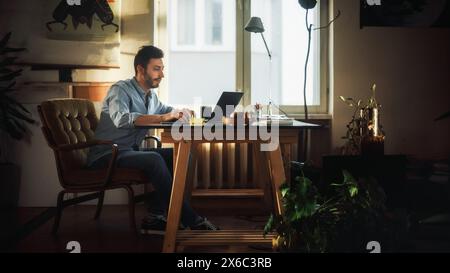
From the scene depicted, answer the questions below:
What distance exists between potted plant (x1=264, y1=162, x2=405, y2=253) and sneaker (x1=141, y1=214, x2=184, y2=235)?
117 cm

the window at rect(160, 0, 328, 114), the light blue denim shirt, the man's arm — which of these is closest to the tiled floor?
the light blue denim shirt

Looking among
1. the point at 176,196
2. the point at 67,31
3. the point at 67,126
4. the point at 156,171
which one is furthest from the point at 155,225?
the point at 67,31

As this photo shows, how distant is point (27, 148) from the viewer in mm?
3523

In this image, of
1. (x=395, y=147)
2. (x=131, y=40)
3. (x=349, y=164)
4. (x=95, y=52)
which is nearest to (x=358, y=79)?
(x=395, y=147)

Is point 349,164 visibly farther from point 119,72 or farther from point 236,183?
point 119,72

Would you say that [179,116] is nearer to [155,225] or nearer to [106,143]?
[106,143]

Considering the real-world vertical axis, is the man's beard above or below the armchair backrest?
above

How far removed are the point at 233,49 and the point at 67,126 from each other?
149 centimetres

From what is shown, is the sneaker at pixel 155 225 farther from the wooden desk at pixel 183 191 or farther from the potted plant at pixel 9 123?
the potted plant at pixel 9 123

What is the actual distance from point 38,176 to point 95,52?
1.05m

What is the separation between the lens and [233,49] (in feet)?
11.9

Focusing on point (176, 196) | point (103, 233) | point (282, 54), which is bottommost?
point (103, 233)

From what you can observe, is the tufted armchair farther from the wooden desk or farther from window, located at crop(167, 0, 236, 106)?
window, located at crop(167, 0, 236, 106)

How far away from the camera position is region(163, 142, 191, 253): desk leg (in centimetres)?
216
